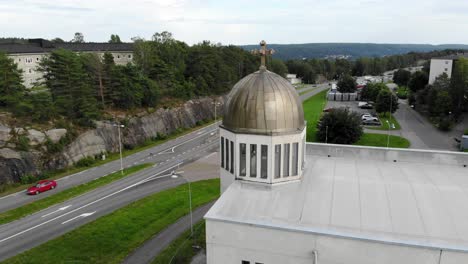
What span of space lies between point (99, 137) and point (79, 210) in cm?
2209

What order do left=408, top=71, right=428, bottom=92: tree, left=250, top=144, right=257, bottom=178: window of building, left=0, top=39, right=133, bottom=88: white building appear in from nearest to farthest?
left=250, top=144, right=257, bottom=178: window of building → left=0, top=39, right=133, bottom=88: white building → left=408, top=71, right=428, bottom=92: tree

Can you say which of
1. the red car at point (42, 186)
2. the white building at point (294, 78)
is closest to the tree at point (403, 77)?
the white building at point (294, 78)

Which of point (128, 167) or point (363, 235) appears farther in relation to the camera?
point (128, 167)

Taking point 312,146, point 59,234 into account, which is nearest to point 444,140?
point 312,146

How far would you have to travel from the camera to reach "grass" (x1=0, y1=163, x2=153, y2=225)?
36219mm

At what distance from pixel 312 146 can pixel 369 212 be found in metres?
11.0

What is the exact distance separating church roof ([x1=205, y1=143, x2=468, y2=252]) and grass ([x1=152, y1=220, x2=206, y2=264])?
33.3 feet

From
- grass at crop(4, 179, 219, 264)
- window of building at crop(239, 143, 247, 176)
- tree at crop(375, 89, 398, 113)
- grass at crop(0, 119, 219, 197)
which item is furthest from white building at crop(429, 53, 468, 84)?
window of building at crop(239, 143, 247, 176)

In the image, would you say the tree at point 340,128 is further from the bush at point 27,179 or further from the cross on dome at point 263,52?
the bush at point 27,179

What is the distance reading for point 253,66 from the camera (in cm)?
11869

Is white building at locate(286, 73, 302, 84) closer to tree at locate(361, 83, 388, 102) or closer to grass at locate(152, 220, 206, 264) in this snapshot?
tree at locate(361, 83, 388, 102)

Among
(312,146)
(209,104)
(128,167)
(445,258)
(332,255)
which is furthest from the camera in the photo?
(209,104)

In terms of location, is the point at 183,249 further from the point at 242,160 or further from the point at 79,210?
the point at 79,210

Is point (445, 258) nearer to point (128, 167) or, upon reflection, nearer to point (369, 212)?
point (369, 212)
